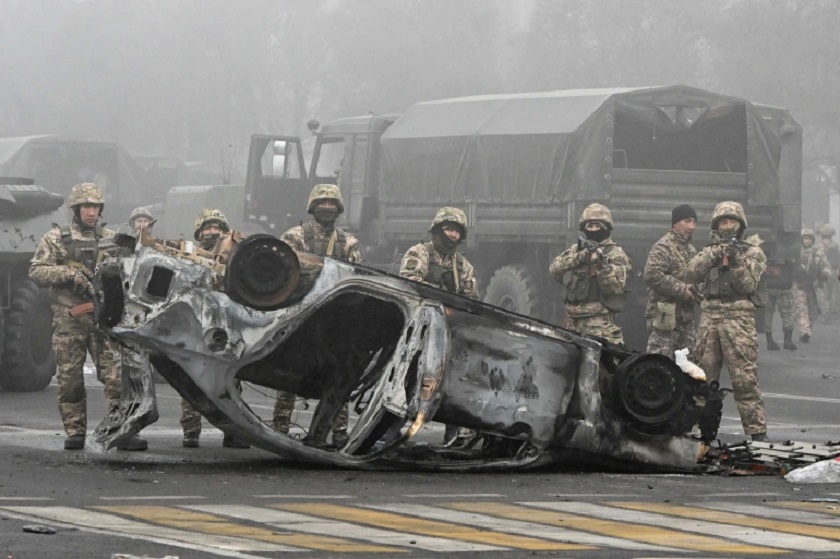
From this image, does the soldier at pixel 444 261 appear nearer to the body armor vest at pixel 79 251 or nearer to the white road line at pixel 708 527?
the body armor vest at pixel 79 251

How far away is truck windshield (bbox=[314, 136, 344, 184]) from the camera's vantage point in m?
28.4

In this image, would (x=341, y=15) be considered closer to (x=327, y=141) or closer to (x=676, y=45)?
(x=676, y=45)

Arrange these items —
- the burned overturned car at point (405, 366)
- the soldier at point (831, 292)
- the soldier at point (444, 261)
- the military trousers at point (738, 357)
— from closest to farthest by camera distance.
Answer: the burned overturned car at point (405, 366) → the soldier at point (444, 261) → the military trousers at point (738, 357) → the soldier at point (831, 292)

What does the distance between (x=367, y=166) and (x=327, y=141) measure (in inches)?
53.8

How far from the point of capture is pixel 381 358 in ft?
39.7

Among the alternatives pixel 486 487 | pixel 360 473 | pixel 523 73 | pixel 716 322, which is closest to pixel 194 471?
pixel 360 473

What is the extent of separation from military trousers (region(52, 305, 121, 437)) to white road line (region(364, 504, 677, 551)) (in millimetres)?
3977

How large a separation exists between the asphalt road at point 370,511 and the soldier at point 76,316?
1.01ft

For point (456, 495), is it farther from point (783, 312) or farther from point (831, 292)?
point (831, 292)

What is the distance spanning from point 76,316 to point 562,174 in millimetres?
11458

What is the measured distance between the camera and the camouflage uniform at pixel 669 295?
15.5 meters

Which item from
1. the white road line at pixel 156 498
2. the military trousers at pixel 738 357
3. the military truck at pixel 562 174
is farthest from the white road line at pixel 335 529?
the military truck at pixel 562 174

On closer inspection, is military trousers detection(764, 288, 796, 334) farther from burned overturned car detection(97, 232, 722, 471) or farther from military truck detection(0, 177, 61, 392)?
burned overturned car detection(97, 232, 722, 471)

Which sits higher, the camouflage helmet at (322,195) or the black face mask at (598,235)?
the camouflage helmet at (322,195)
